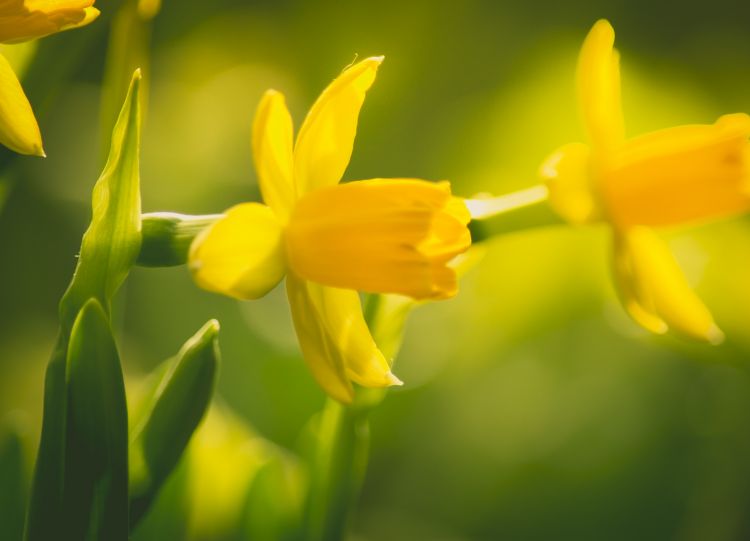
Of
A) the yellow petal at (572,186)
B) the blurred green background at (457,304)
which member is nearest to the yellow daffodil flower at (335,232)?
the yellow petal at (572,186)

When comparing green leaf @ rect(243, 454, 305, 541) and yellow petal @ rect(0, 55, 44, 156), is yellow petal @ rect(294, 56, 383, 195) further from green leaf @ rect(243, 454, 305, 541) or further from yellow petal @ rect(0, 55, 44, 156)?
green leaf @ rect(243, 454, 305, 541)

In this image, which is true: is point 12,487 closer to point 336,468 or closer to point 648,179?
point 336,468

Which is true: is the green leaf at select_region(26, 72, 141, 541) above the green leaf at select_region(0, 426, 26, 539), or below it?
above

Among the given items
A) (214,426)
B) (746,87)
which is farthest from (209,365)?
(746,87)

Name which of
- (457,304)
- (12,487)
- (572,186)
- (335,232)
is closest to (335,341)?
(335,232)

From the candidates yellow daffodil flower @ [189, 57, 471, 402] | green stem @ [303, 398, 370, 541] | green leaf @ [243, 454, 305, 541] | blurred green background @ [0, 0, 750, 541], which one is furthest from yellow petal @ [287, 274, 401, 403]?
blurred green background @ [0, 0, 750, 541]

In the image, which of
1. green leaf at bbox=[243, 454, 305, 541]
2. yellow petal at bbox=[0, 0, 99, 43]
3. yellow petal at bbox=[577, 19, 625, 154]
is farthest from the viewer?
green leaf at bbox=[243, 454, 305, 541]
